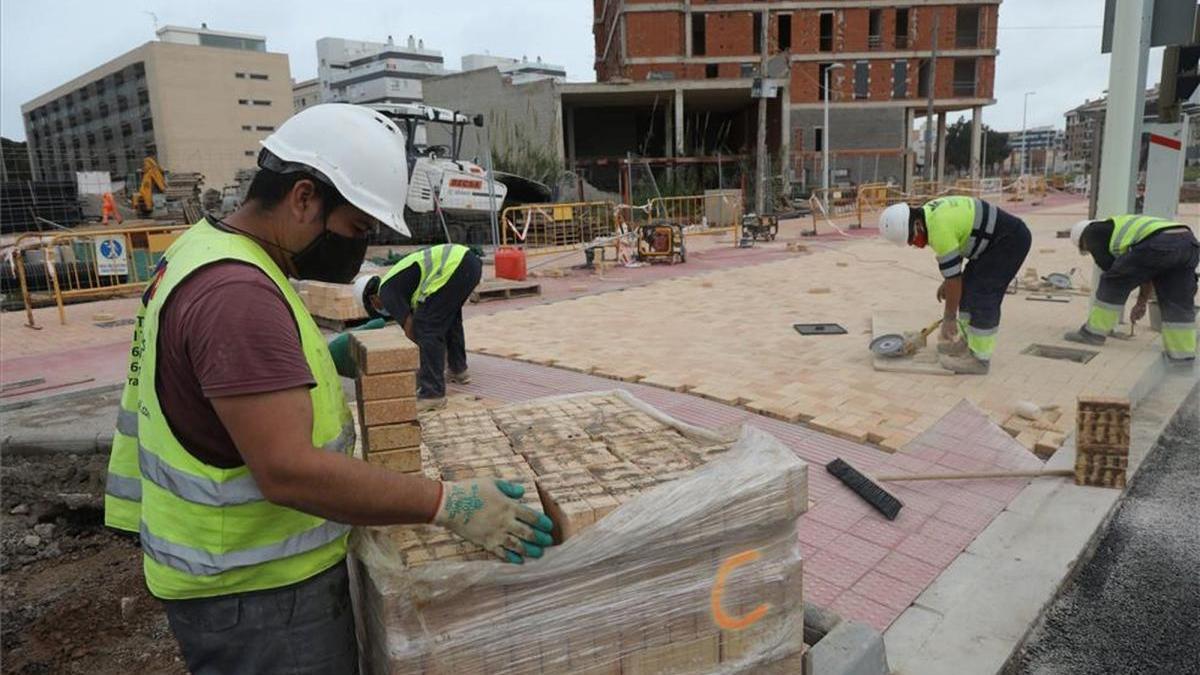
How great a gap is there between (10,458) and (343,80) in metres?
101

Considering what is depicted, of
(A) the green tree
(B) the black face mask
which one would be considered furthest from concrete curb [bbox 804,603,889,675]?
(A) the green tree

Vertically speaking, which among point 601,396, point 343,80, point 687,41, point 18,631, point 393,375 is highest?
point 343,80

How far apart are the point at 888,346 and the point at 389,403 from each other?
539 centimetres

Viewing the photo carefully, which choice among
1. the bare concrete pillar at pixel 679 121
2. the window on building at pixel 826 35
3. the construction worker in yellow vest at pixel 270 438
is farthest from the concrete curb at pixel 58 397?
the window on building at pixel 826 35

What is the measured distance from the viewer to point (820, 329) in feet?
25.4

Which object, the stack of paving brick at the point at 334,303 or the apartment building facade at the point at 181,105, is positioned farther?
the apartment building facade at the point at 181,105

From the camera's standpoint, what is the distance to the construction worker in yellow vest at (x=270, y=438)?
142 cm

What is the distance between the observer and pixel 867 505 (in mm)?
3830

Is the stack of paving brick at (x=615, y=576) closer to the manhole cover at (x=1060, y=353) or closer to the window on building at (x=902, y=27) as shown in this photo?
the manhole cover at (x=1060, y=353)

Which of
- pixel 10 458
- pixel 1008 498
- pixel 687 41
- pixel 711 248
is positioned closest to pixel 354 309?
pixel 10 458

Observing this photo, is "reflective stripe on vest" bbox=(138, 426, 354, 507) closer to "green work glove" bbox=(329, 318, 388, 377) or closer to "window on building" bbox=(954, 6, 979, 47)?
"green work glove" bbox=(329, 318, 388, 377)

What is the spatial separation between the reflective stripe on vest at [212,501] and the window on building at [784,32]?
1875 inches

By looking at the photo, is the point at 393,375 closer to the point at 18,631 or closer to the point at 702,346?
the point at 18,631

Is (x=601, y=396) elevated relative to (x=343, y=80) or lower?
lower
